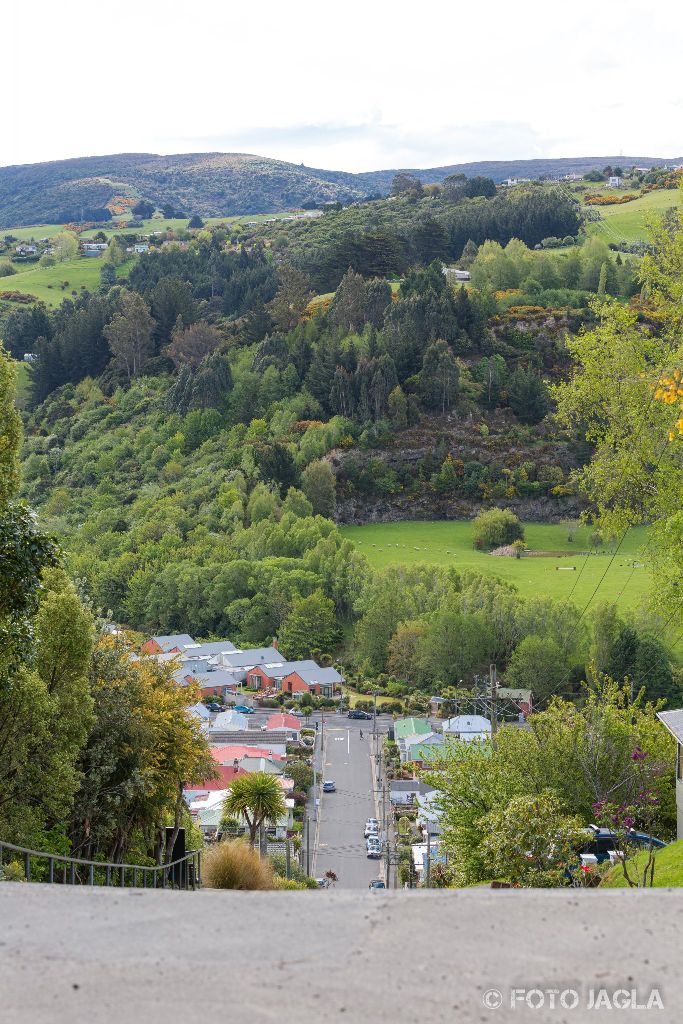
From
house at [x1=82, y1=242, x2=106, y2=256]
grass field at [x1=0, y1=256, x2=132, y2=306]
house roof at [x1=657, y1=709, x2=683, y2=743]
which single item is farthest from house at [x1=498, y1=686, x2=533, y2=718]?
house at [x1=82, y1=242, x2=106, y2=256]

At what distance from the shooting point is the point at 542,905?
14.1ft

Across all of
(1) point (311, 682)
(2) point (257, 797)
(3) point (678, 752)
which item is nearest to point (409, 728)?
(1) point (311, 682)

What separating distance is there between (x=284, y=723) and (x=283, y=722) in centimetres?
10

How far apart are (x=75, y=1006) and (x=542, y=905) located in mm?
1645

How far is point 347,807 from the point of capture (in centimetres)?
3391

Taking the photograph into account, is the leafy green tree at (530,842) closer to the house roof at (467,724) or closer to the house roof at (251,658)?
the house roof at (467,724)

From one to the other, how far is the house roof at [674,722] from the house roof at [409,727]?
23433mm

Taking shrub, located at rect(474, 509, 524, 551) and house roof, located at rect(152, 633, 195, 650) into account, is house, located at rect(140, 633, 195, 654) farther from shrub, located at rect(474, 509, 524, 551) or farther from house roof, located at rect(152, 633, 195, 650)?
shrub, located at rect(474, 509, 524, 551)

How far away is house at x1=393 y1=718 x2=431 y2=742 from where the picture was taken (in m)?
39.0

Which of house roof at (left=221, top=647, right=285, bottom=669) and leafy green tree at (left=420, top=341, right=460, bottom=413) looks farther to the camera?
leafy green tree at (left=420, top=341, right=460, bottom=413)

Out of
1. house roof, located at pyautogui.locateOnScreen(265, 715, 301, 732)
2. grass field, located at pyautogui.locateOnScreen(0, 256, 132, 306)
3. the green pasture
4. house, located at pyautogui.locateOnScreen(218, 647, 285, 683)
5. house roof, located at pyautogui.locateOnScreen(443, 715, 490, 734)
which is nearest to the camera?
the green pasture

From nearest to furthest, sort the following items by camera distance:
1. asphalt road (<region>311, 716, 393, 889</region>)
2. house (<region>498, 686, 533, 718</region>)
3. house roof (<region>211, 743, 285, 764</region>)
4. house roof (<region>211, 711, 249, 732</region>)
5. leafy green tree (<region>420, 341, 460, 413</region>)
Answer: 1. asphalt road (<region>311, 716, 393, 889</region>)
2. house roof (<region>211, 743, 285, 764</region>)
3. house roof (<region>211, 711, 249, 732</region>)
4. house (<region>498, 686, 533, 718</region>)
5. leafy green tree (<region>420, 341, 460, 413</region>)

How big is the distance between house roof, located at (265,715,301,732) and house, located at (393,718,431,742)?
12.8 ft

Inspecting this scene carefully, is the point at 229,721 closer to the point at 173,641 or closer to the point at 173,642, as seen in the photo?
the point at 173,642
